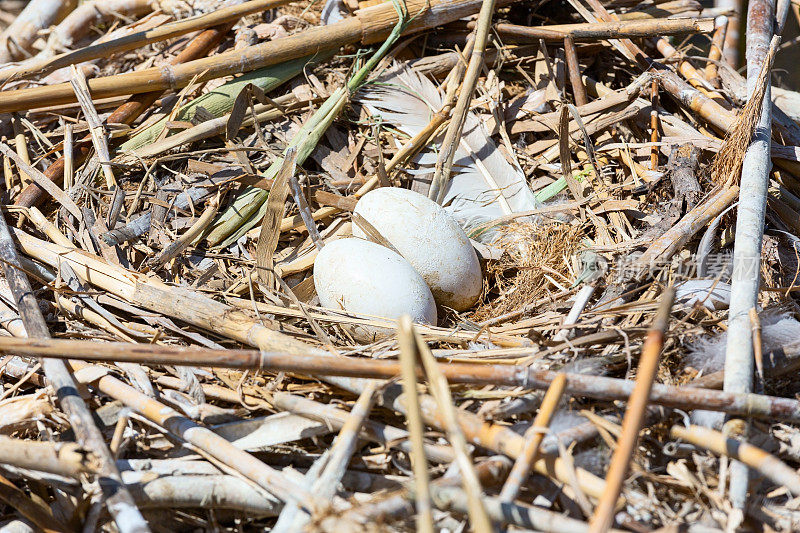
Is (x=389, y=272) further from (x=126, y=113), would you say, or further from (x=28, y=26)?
(x=28, y=26)

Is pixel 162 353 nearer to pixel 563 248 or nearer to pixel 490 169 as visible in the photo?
pixel 563 248

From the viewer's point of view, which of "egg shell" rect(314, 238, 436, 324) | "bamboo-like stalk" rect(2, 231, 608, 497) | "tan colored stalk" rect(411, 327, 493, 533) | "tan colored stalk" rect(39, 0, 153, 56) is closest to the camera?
"tan colored stalk" rect(411, 327, 493, 533)

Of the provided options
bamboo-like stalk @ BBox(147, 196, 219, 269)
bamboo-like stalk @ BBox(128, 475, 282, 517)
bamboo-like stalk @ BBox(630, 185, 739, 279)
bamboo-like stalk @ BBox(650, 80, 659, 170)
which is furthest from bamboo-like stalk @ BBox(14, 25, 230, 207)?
bamboo-like stalk @ BBox(630, 185, 739, 279)

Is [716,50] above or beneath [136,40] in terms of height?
above

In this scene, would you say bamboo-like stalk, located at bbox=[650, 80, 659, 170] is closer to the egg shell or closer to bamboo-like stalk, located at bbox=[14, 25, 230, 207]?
the egg shell

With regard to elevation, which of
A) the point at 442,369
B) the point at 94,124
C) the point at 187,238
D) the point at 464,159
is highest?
the point at 464,159

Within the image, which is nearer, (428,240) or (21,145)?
(428,240)

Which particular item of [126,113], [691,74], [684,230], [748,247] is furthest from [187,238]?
[691,74]
